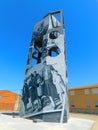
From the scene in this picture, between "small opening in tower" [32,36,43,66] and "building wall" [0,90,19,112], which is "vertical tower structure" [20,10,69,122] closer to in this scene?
"small opening in tower" [32,36,43,66]

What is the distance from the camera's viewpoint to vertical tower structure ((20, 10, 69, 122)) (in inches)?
941

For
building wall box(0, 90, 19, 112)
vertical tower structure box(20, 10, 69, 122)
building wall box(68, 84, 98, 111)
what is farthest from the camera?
building wall box(0, 90, 19, 112)

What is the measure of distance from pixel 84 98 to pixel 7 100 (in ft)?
85.3

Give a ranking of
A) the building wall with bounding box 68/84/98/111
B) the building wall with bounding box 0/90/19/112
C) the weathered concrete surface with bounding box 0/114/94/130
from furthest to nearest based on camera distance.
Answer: the building wall with bounding box 0/90/19/112, the building wall with bounding box 68/84/98/111, the weathered concrete surface with bounding box 0/114/94/130

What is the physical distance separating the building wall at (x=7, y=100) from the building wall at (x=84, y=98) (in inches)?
786

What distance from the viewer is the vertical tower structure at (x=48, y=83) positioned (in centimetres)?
2389

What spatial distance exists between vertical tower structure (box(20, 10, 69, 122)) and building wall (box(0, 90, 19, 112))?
24.1 m

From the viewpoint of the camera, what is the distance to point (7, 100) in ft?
167

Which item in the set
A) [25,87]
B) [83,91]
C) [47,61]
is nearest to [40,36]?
[47,61]

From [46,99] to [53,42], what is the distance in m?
11.3

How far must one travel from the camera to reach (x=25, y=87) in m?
29.3

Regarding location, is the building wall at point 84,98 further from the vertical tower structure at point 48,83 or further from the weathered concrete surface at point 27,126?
the weathered concrete surface at point 27,126

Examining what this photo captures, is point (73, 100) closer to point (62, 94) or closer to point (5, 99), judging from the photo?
point (5, 99)

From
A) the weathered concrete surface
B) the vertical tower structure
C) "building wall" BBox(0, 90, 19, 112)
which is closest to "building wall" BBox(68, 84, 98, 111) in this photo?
"building wall" BBox(0, 90, 19, 112)
